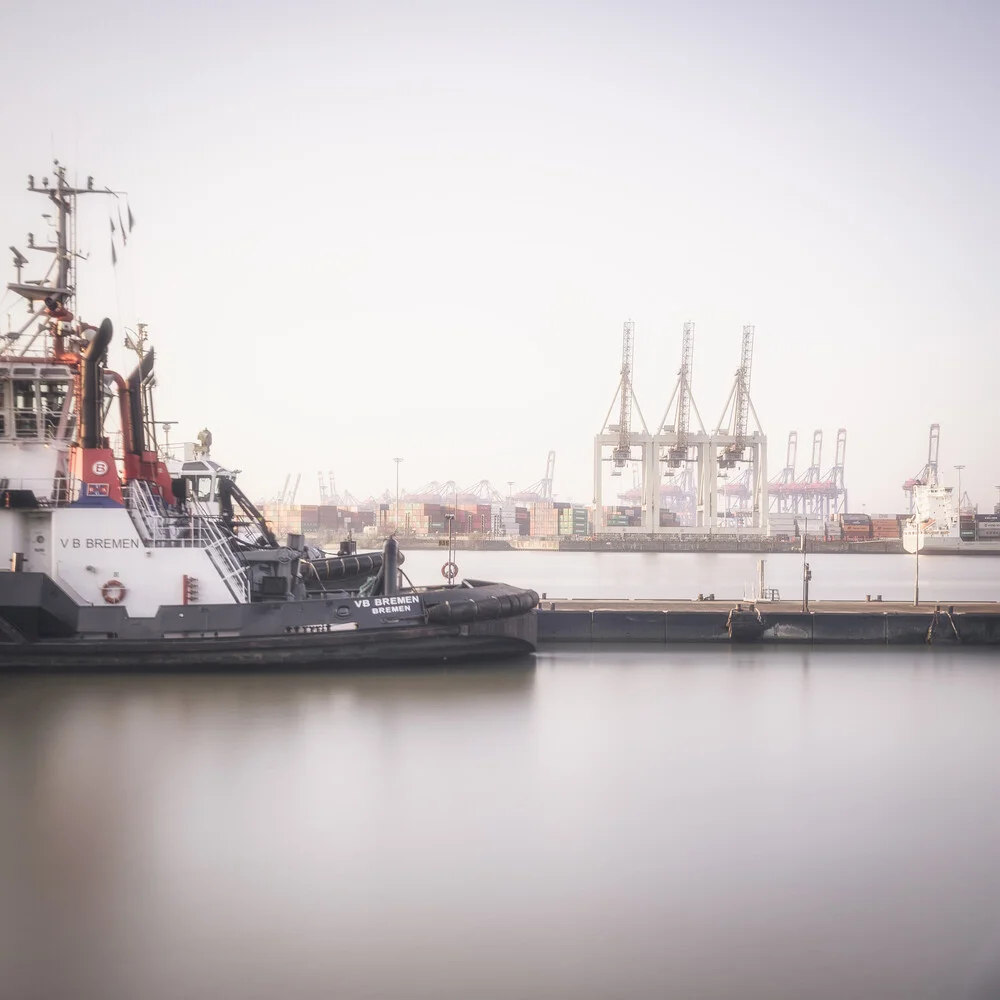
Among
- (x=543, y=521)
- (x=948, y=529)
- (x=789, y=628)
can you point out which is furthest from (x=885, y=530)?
(x=789, y=628)

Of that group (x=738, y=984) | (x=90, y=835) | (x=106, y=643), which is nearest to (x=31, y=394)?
(x=106, y=643)

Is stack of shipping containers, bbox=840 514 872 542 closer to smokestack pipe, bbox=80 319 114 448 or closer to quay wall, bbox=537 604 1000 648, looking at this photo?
quay wall, bbox=537 604 1000 648

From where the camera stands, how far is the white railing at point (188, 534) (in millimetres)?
15555

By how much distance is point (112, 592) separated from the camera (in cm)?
1527

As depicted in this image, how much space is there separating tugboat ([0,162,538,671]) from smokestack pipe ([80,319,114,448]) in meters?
0.03

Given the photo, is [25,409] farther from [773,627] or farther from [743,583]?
[743,583]

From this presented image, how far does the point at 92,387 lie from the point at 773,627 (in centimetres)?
1466

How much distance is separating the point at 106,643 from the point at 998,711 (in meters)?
14.8

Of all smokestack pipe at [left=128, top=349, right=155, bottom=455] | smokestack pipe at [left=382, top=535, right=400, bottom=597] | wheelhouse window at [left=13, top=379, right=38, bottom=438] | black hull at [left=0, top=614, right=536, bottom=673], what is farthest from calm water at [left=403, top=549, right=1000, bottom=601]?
wheelhouse window at [left=13, top=379, right=38, bottom=438]

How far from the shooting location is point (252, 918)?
7250mm

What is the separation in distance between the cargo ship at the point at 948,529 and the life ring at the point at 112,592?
313ft

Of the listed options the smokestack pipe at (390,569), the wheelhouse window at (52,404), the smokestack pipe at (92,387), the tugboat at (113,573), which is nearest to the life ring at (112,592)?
the tugboat at (113,573)

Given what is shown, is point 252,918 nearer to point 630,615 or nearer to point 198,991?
point 198,991

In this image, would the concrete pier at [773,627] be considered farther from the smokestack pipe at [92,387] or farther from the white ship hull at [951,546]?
the white ship hull at [951,546]
